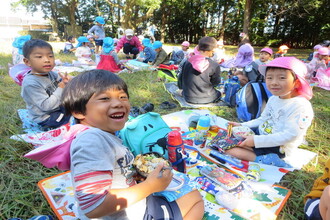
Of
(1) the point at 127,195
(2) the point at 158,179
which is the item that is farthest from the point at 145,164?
(1) the point at 127,195

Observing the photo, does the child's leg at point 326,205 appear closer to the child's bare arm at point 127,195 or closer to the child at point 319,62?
the child's bare arm at point 127,195

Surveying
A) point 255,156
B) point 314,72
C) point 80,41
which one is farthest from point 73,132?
point 80,41

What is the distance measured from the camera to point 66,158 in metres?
1.06

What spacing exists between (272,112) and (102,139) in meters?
1.91

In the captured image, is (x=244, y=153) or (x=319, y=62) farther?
(x=319, y=62)

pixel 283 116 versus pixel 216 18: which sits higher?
pixel 216 18

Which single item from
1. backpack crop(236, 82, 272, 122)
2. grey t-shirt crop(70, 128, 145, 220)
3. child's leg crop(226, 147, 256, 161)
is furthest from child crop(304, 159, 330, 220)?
backpack crop(236, 82, 272, 122)

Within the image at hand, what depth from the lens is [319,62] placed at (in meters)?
5.43

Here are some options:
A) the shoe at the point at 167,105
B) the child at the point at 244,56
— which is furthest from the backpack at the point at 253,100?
the child at the point at 244,56

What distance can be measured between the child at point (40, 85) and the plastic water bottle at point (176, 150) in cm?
140

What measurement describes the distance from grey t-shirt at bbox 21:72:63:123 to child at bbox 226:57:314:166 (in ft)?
6.72

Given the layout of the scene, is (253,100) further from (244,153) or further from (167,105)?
(167,105)

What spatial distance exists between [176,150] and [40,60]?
1826mm

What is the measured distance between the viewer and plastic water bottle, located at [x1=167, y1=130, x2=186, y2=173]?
6.59ft
